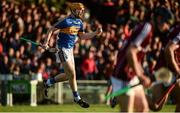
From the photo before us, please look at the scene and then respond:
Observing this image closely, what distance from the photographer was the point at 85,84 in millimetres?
22047

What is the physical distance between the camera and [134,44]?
962 centimetres

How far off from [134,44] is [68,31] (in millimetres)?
7418

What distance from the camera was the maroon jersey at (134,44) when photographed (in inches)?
381

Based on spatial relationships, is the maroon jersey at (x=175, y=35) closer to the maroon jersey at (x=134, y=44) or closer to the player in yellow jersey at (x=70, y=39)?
the maroon jersey at (x=134, y=44)

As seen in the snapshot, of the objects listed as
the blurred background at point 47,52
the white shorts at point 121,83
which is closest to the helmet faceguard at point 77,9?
the blurred background at point 47,52

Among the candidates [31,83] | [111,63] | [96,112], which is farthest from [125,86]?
[111,63]

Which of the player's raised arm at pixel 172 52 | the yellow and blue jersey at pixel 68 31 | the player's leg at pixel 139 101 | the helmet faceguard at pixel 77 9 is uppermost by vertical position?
the player's raised arm at pixel 172 52

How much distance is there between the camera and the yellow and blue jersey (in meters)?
16.7

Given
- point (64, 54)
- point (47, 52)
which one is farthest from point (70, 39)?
point (47, 52)

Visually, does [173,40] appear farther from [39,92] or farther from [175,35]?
[39,92]

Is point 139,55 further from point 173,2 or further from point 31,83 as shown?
point 173,2

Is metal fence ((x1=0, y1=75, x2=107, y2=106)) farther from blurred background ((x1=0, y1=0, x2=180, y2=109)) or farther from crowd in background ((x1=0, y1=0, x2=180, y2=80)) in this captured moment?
crowd in background ((x1=0, y1=0, x2=180, y2=80))

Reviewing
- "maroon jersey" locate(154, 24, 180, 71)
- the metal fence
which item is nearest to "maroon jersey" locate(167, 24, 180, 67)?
"maroon jersey" locate(154, 24, 180, 71)

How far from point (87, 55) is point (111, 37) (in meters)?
1.39
